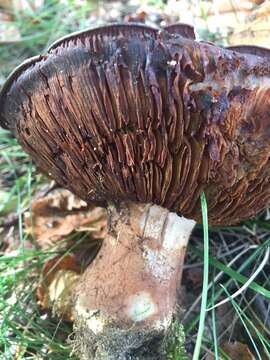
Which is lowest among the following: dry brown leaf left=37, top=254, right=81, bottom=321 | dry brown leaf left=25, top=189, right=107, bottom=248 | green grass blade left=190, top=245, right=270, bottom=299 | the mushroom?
dry brown leaf left=37, top=254, right=81, bottom=321

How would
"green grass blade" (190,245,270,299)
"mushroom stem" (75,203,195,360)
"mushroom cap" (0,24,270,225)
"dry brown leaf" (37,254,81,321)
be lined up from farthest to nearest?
"dry brown leaf" (37,254,81,321) < "green grass blade" (190,245,270,299) < "mushroom stem" (75,203,195,360) < "mushroom cap" (0,24,270,225)

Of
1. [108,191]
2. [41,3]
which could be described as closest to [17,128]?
[108,191]

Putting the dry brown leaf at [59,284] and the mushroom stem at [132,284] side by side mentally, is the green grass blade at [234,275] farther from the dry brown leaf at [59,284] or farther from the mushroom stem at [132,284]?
the dry brown leaf at [59,284]

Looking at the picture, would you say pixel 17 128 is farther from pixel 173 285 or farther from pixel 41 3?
pixel 41 3

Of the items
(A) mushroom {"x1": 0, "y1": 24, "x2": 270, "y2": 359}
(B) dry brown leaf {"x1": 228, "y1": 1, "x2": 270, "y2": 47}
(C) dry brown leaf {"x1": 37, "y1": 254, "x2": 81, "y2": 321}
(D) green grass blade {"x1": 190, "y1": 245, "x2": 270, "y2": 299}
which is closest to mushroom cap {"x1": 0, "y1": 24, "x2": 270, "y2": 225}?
(A) mushroom {"x1": 0, "y1": 24, "x2": 270, "y2": 359}

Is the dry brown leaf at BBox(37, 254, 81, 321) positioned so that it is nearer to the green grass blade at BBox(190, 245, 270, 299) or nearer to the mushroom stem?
the mushroom stem

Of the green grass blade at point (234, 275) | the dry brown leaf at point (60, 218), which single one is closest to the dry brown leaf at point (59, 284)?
the dry brown leaf at point (60, 218)

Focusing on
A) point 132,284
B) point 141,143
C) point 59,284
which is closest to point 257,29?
point 141,143
